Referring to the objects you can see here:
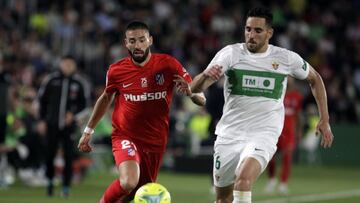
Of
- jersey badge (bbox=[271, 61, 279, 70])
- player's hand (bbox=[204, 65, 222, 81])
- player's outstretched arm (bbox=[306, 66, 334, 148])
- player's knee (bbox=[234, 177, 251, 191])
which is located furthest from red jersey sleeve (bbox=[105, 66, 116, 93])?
player's outstretched arm (bbox=[306, 66, 334, 148])

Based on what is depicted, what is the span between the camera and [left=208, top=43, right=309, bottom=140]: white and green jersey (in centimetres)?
1070

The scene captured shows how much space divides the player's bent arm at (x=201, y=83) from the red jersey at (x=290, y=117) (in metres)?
8.86

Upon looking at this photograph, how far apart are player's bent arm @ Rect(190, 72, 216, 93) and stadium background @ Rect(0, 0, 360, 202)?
1005cm

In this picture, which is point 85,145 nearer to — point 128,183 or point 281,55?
point 128,183

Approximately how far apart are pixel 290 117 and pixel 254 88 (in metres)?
8.47

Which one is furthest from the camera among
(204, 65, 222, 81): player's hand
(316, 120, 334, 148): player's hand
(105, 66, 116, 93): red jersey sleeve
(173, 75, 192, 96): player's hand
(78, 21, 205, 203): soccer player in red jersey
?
(105, 66, 116, 93): red jersey sleeve

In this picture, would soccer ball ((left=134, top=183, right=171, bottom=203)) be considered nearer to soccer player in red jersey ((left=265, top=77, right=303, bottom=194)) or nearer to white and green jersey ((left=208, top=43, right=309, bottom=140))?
white and green jersey ((left=208, top=43, right=309, bottom=140))

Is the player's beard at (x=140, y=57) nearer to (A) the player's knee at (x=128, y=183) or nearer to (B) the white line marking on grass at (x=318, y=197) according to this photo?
(A) the player's knee at (x=128, y=183)

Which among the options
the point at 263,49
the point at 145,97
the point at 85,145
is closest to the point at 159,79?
the point at 145,97

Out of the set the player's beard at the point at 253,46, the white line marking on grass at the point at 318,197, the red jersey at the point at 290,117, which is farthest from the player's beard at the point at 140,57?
the red jersey at the point at 290,117

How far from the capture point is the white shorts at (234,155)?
10555mm

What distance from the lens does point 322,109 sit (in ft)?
35.8

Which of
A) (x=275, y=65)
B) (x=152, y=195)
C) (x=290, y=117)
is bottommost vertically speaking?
(x=290, y=117)

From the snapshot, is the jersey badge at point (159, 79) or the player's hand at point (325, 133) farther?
the jersey badge at point (159, 79)
